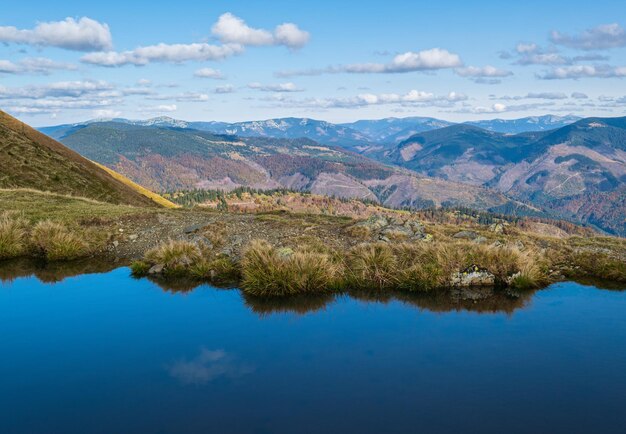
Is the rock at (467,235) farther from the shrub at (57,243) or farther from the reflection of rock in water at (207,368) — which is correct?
the shrub at (57,243)

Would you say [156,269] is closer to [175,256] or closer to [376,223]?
[175,256]

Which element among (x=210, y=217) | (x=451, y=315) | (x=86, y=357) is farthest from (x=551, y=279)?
(x=210, y=217)

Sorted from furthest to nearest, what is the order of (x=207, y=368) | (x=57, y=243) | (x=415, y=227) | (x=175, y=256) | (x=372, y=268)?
(x=415, y=227)
(x=57, y=243)
(x=175, y=256)
(x=372, y=268)
(x=207, y=368)

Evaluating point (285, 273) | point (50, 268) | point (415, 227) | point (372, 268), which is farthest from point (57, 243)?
point (415, 227)

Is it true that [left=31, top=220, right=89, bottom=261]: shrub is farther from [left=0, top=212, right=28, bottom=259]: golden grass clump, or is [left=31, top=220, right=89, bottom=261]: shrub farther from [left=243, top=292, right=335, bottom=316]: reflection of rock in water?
[left=243, top=292, right=335, bottom=316]: reflection of rock in water

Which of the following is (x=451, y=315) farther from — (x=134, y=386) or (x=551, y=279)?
(x=134, y=386)

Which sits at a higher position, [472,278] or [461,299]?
[472,278]

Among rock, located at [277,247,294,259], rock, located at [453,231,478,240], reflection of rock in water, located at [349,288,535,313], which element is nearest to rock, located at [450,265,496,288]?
→ reflection of rock in water, located at [349,288,535,313]

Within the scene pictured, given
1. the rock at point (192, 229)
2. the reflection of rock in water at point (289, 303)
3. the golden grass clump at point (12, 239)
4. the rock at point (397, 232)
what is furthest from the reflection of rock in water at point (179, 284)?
the rock at point (397, 232)
